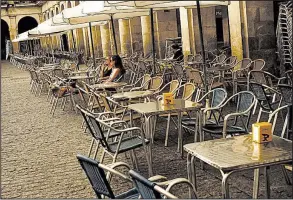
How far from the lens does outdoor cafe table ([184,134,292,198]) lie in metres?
3.08

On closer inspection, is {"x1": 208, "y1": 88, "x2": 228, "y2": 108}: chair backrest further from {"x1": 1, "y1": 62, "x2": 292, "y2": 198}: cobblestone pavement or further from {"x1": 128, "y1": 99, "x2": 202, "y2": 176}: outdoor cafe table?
{"x1": 1, "y1": 62, "x2": 292, "y2": 198}: cobblestone pavement

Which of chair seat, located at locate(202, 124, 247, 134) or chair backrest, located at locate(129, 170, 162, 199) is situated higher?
chair backrest, located at locate(129, 170, 162, 199)

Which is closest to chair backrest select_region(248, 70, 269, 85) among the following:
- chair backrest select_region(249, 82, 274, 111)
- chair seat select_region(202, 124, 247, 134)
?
chair backrest select_region(249, 82, 274, 111)

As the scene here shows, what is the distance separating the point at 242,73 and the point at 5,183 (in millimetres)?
5183

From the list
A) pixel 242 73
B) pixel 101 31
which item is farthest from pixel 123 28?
pixel 242 73

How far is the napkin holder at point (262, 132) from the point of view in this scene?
11.4 ft

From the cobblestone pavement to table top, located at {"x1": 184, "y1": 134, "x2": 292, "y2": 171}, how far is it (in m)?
0.74

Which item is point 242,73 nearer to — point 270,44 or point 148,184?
point 270,44

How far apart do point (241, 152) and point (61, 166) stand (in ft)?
9.21

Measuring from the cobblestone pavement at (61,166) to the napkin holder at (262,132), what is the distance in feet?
2.51

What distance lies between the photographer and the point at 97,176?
315 centimetres

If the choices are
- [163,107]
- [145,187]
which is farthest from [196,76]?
[145,187]

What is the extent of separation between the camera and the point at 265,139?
3512 millimetres

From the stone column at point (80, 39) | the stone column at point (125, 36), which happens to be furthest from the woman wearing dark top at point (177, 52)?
the stone column at point (80, 39)
